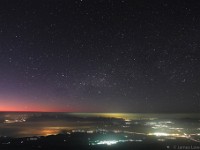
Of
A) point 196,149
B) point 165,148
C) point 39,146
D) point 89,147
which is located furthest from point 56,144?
point 196,149

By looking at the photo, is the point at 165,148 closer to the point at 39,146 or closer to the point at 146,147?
the point at 146,147

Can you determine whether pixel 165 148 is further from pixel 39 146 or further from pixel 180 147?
pixel 39 146

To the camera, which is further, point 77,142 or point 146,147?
point 77,142

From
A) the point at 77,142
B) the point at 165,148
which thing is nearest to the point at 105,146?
the point at 77,142

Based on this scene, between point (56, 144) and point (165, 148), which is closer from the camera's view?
point (165, 148)

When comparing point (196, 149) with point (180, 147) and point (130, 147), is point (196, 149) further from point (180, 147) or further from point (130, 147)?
point (130, 147)

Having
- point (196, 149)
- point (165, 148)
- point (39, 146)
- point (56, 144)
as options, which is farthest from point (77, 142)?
point (196, 149)

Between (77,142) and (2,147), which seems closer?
(2,147)
